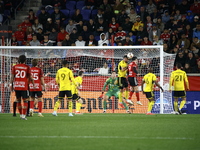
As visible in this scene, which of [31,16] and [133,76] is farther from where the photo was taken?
[31,16]

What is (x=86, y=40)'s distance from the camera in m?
22.2

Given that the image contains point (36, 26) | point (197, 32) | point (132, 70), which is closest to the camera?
point (132, 70)

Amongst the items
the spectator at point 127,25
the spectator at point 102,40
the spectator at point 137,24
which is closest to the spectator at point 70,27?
the spectator at point 102,40

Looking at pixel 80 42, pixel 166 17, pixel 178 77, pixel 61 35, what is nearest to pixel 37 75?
pixel 178 77

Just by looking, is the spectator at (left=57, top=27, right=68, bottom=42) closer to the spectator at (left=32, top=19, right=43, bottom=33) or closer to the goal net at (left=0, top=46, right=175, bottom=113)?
the spectator at (left=32, top=19, right=43, bottom=33)

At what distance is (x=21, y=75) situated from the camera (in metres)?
12.9

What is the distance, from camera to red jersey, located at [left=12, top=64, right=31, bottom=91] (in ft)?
42.2

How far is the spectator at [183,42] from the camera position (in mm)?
20828

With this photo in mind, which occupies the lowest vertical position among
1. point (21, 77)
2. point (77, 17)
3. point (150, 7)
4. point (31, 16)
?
point (21, 77)

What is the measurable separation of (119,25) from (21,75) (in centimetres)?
1084

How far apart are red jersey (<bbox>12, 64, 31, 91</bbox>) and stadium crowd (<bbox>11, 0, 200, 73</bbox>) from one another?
7.75 m

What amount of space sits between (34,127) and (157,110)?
941 centimetres

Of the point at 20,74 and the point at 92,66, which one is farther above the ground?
the point at 92,66

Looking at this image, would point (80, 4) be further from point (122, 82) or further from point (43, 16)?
point (122, 82)
